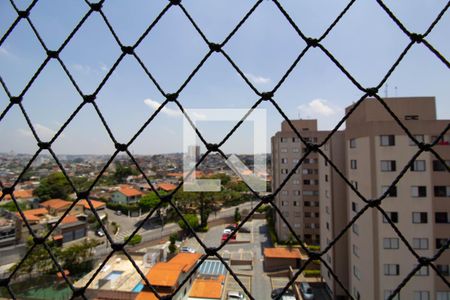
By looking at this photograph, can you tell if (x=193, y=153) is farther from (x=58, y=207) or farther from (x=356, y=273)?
(x=58, y=207)

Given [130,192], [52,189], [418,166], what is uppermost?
[418,166]

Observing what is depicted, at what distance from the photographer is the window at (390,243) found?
151 inches

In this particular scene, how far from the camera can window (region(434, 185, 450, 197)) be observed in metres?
3.86

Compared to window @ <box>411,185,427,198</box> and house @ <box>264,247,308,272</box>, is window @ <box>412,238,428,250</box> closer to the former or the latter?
window @ <box>411,185,427,198</box>

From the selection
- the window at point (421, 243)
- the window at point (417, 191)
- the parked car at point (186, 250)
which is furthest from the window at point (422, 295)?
the parked car at point (186, 250)

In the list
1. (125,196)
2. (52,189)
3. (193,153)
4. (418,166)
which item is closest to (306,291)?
(418,166)

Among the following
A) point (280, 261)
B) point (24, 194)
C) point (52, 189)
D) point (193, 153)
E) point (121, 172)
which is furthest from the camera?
point (121, 172)

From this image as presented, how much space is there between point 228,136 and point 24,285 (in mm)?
8760

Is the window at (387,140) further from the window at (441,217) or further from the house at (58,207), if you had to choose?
the house at (58,207)

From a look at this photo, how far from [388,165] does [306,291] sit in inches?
138

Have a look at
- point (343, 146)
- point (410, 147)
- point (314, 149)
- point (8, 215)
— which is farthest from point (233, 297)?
point (8, 215)

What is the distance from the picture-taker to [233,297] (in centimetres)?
540

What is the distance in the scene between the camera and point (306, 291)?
5.72m

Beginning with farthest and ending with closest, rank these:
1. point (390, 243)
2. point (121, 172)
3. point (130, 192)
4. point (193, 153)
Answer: point (121, 172) → point (130, 192) → point (390, 243) → point (193, 153)
